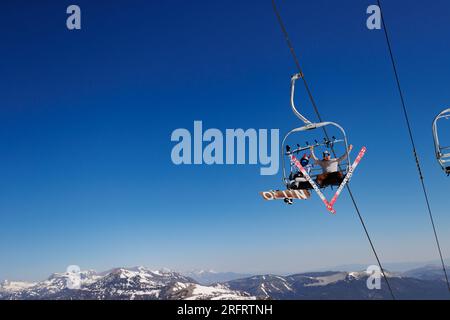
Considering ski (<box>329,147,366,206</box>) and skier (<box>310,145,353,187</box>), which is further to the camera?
skier (<box>310,145,353,187</box>)

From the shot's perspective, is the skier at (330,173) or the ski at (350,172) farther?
the skier at (330,173)

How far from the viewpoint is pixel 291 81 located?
18875mm
